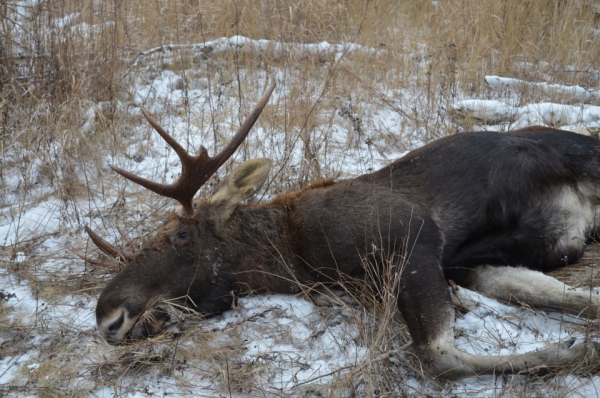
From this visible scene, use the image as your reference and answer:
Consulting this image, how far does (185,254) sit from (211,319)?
467mm

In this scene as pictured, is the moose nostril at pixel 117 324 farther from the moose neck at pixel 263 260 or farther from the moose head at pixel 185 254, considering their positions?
the moose neck at pixel 263 260

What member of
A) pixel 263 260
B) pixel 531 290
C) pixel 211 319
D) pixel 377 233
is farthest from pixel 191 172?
pixel 531 290

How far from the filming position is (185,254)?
14.2 ft

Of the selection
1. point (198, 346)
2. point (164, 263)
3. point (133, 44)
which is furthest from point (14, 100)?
point (198, 346)

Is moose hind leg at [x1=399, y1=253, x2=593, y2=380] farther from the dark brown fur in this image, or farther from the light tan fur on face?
the light tan fur on face

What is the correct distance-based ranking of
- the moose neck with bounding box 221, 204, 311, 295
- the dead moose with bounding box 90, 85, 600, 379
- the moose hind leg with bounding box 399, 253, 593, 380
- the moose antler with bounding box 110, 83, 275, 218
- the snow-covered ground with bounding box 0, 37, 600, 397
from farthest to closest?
the moose neck with bounding box 221, 204, 311, 295 < the moose antler with bounding box 110, 83, 275, 218 < the dead moose with bounding box 90, 85, 600, 379 < the snow-covered ground with bounding box 0, 37, 600, 397 < the moose hind leg with bounding box 399, 253, 593, 380

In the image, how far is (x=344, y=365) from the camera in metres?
3.75

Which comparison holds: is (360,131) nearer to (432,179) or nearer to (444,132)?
(444,132)

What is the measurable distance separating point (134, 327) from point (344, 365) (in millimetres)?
1357

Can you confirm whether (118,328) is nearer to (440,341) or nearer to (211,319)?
(211,319)

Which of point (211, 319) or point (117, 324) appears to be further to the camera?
point (211, 319)

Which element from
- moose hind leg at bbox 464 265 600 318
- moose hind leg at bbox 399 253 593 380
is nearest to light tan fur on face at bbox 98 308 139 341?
moose hind leg at bbox 399 253 593 380

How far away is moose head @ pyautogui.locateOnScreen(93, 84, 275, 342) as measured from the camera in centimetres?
409

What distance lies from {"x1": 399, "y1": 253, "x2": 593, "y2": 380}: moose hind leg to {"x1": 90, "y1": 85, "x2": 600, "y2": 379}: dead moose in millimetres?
16
